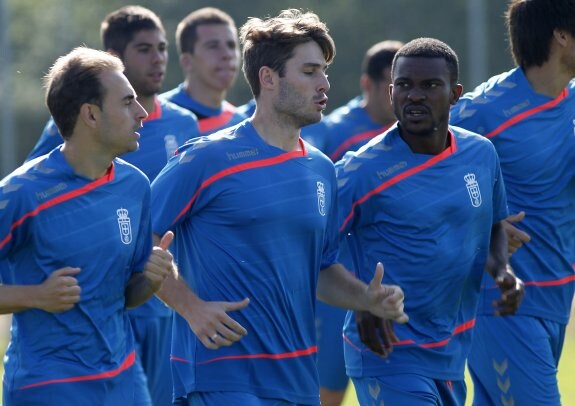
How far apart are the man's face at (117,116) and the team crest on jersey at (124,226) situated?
28 centimetres

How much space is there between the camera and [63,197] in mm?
5973

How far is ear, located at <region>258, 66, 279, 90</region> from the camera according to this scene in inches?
250

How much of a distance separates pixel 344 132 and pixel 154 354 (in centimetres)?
314

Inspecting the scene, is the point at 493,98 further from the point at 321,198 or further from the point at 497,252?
the point at 321,198

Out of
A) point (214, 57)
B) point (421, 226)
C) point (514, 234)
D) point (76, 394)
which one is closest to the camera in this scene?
point (76, 394)

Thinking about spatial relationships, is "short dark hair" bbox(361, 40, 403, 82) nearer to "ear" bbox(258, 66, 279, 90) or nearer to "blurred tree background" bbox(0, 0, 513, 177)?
"ear" bbox(258, 66, 279, 90)

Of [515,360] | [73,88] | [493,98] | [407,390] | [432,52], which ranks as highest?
[73,88]

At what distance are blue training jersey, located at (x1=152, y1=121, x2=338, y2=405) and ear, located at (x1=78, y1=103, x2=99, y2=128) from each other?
1.33 feet

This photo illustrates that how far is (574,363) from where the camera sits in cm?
1531

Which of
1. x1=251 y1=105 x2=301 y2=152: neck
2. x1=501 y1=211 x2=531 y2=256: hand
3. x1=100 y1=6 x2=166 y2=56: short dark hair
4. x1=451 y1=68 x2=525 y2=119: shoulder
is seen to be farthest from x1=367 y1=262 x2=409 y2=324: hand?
x1=100 y1=6 x2=166 y2=56: short dark hair

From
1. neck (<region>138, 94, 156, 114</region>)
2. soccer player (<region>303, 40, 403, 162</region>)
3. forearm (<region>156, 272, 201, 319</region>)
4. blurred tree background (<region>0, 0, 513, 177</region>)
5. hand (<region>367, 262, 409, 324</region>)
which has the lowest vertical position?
blurred tree background (<region>0, 0, 513, 177</region>)

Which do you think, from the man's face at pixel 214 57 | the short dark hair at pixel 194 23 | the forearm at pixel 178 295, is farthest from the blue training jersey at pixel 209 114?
the forearm at pixel 178 295

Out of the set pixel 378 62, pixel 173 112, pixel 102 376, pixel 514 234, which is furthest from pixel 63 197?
pixel 378 62

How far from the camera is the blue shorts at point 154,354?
8250 millimetres
